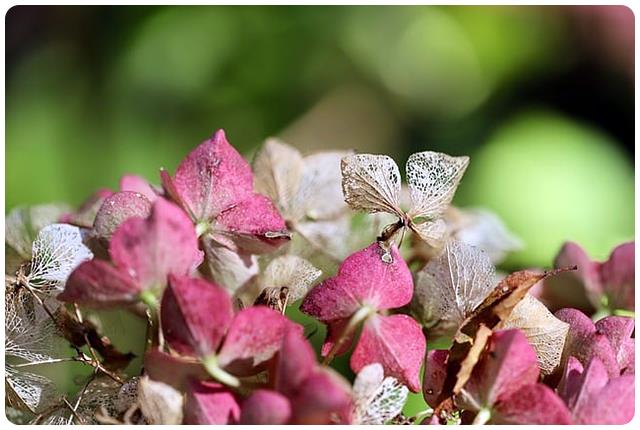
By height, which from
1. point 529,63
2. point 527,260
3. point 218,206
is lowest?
point 527,260

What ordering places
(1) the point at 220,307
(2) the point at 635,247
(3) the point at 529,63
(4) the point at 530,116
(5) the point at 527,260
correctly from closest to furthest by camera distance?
(1) the point at 220,307
(2) the point at 635,247
(5) the point at 527,260
(4) the point at 530,116
(3) the point at 529,63

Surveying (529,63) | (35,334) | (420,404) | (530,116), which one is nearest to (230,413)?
(35,334)

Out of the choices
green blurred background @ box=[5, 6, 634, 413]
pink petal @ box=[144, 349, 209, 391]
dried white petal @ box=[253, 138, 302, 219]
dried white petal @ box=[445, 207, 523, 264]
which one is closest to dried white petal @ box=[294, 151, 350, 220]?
dried white petal @ box=[253, 138, 302, 219]

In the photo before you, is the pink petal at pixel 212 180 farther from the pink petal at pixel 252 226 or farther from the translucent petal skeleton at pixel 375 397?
the translucent petal skeleton at pixel 375 397

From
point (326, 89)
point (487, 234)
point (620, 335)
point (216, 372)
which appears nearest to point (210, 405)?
point (216, 372)

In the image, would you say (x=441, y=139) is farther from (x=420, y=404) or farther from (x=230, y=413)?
(x=230, y=413)

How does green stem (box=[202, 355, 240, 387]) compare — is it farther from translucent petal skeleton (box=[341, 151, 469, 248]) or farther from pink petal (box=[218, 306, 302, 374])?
translucent petal skeleton (box=[341, 151, 469, 248])
